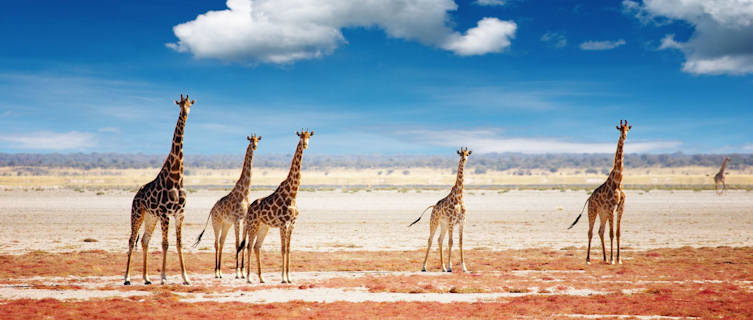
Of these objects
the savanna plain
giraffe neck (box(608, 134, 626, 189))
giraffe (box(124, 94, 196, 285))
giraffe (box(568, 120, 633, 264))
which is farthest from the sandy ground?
giraffe (box(124, 94, 196, 285))

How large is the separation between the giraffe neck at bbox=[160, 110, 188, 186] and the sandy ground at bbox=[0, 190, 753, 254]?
882cm

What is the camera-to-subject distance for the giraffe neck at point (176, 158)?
526 inches

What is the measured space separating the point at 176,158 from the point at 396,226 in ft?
64.3

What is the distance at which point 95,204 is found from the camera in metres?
48.2

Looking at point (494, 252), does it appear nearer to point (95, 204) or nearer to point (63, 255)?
point (63, 255)

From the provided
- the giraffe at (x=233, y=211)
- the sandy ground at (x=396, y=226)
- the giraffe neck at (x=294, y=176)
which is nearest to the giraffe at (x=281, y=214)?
the giraffe neck at (x=294, y=176)

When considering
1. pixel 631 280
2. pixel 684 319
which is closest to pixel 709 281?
pixel 631 280

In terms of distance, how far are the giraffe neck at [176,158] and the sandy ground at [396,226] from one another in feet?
28.9

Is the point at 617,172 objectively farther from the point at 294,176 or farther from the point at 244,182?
the point at 244,182

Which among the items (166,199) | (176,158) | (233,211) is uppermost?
(176,158)

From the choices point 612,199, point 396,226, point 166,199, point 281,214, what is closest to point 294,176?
point 281,214

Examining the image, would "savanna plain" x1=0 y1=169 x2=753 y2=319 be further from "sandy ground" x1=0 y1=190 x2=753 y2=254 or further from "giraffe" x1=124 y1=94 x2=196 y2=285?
"giraffe" x1=124 y1=94 x2=196 y2=285

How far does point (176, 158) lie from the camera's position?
13.5 m

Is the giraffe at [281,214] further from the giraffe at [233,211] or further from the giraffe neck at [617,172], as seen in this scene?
the giraffe neck at [617,172]
